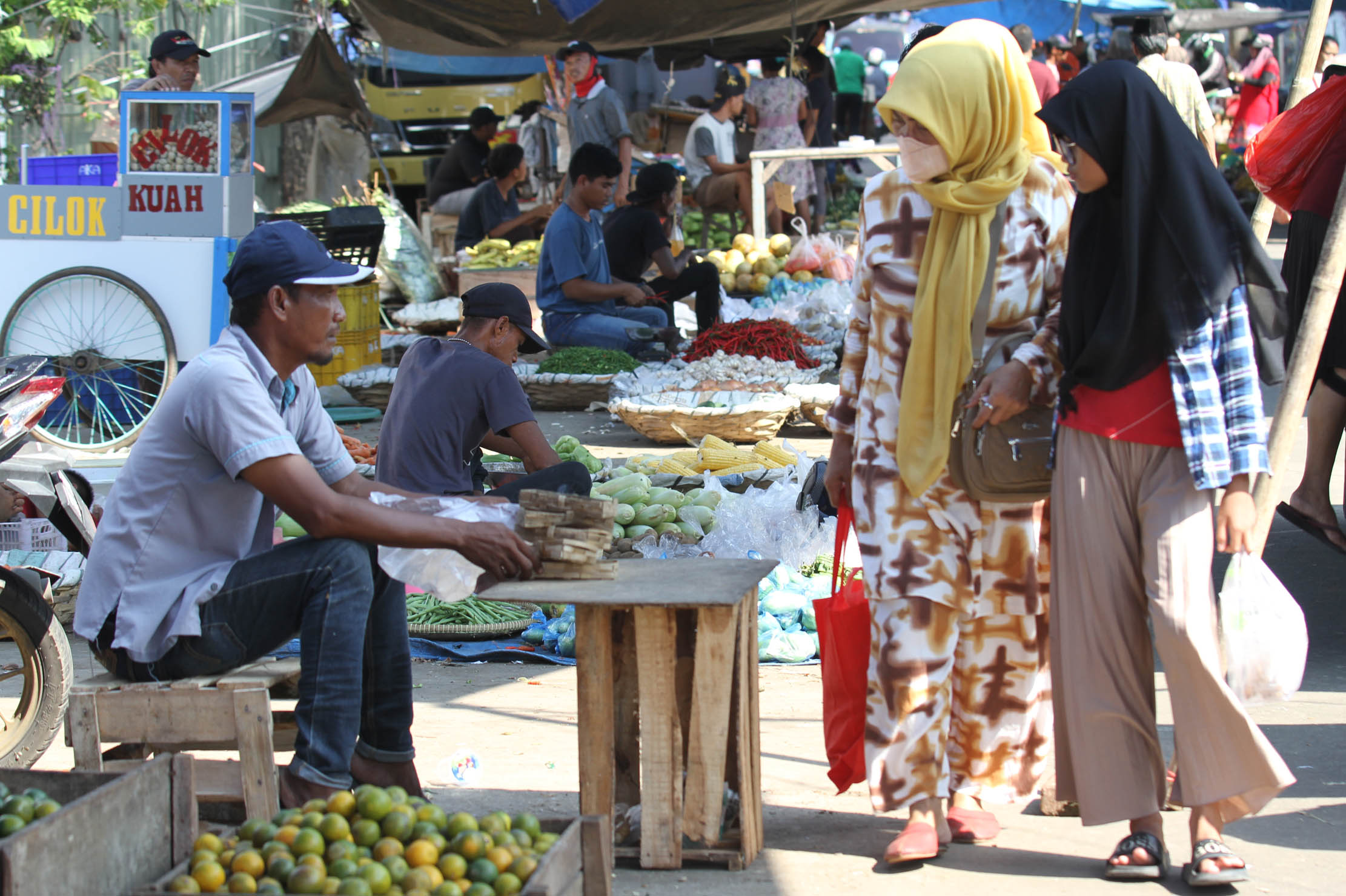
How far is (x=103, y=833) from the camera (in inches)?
89.0

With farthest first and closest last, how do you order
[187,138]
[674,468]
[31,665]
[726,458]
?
[187,138], [726,458], [674,468], [31,665]

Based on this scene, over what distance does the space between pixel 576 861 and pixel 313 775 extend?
27.3 inches

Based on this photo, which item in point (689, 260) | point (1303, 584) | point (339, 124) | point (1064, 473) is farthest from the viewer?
point (339, 124)

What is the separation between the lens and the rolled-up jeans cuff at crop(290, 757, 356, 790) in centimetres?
277

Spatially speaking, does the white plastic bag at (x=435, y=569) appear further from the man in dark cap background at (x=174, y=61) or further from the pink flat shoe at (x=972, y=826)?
the man in dark cap background at (x=174, y=61)

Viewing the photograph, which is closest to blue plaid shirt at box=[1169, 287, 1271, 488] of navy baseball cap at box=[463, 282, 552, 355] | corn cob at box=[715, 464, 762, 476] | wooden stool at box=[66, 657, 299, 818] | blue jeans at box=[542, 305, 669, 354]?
wooden stool at box=[66, 657, 299, 818]

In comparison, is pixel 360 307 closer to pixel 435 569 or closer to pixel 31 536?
pixel 31 536

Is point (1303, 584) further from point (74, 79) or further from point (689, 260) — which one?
point (74, 79)

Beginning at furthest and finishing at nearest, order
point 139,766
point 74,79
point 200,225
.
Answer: point 74,79 < point 200,225 < point 139,766

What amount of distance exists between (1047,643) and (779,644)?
66.7 inches

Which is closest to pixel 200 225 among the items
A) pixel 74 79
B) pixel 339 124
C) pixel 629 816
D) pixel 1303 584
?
pixel 629 816

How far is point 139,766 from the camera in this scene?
7.92 ft

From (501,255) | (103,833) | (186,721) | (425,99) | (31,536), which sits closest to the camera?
(103,833)

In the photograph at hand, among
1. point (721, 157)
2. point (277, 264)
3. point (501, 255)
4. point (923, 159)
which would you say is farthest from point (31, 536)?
point (721, 157)
